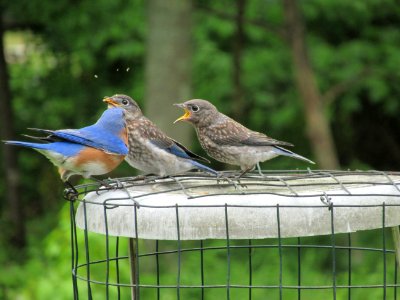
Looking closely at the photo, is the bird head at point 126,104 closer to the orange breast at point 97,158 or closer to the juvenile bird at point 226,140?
the juvenile bird at point 226,140

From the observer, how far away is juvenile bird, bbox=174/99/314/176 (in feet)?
21.0

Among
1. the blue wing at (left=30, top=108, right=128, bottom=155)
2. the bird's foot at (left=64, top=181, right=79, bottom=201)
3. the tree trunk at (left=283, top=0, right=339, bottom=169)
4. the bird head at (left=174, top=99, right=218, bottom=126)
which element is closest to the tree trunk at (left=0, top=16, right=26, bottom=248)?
the tree trunk at (left=283, top=0, right=339, bottom=169)

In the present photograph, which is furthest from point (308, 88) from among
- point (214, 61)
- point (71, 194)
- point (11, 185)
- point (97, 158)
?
point (71, 194)

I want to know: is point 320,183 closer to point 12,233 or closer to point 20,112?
point 12,233

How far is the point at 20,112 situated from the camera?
539 inches

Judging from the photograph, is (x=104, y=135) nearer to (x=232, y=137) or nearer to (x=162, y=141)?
(x=162, y=141)

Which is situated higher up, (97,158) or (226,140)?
(226,140)

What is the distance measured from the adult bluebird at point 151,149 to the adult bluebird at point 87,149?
32.7 inches

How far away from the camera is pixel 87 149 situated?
4871mm

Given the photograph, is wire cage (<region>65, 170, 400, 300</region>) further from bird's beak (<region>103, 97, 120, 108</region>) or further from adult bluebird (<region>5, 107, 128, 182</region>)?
bird's beak (<region>103, 97, 120, 108</region>)

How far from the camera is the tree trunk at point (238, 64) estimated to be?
11109 mm

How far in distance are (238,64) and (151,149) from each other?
563cm

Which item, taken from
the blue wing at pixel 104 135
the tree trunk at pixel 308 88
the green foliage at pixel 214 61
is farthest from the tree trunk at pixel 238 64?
the blue wing at pixel 104 135

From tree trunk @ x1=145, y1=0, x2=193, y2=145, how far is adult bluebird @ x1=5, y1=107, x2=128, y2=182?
4.68 metres
